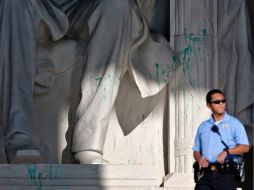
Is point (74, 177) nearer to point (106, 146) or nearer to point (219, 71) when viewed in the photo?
point (106, 146)

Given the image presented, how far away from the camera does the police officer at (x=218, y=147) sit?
7004 millimetres

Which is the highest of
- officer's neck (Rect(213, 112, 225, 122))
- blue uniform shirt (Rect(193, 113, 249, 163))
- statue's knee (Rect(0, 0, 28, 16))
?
statue's knee (Rect(0, 0, 28, 16))

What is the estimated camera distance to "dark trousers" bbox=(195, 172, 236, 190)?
6.98 metres

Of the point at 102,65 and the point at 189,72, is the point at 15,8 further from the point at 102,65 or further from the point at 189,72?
the point at 189,72

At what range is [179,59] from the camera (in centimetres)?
899

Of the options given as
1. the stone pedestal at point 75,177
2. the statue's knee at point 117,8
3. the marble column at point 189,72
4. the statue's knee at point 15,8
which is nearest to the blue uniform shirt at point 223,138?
the stone pedestal at point 75,177

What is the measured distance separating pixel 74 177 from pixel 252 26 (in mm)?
2313

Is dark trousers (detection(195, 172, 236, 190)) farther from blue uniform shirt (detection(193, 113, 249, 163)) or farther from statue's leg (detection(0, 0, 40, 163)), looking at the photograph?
statue's leg (detection(0, 0, 40, 163))

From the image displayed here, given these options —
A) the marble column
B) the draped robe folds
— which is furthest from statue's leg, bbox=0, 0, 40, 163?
the marble column

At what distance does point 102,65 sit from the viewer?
8656 mm

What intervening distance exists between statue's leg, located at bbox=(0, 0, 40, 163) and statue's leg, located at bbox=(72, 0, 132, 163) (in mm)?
372

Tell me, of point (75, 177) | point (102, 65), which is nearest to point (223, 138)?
point (75, 177)

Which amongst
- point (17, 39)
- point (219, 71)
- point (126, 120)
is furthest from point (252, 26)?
point (17, 39)

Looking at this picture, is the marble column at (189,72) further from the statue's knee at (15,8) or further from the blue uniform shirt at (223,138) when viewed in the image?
the blue uniform shirt at (223,138)
